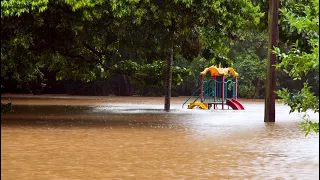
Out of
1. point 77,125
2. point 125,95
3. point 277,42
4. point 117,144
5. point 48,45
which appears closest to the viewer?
point 117,144

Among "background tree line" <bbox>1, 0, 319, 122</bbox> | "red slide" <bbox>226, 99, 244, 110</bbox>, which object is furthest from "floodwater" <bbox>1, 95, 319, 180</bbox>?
"red slide" <bbox>226, 99, 244, 110</bbox>

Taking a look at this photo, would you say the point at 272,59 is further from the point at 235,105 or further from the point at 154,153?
the point at 154,153

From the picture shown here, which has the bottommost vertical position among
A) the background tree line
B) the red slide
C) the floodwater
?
the floodwater

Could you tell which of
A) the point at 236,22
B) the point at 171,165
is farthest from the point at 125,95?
the point at 171,165

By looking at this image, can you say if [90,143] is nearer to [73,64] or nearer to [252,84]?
[73,64]

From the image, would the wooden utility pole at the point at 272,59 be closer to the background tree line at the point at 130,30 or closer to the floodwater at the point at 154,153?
the background tree line at the point at 130,30

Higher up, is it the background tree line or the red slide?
the background tree line

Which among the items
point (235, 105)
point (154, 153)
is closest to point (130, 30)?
point (235, 105)

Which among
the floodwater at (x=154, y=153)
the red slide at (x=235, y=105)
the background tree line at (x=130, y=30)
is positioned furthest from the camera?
the red slide at (x=235, y=105)

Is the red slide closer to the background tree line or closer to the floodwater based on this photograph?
the background tree line

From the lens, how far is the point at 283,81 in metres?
60.2

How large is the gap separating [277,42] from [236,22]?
130 inches

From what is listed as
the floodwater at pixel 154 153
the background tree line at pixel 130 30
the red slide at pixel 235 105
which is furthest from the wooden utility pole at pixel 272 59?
the red slide at pixel 235 105

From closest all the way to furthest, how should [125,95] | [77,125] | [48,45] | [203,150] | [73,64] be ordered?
[203,150]
[77,125]
[48,45]
[73,64]
[125,95]
